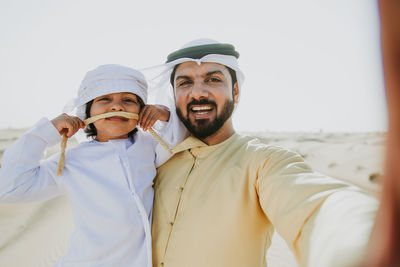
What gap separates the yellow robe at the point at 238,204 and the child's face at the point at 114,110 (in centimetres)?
45

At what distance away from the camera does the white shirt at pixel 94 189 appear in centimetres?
176

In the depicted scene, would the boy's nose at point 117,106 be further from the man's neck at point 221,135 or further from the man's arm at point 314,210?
the man's arm at point 314,210

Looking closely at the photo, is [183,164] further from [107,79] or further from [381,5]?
[381,5]

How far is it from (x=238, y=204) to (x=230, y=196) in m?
0.07

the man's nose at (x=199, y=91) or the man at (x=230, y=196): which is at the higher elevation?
the man's nose at (x=199, y=91)

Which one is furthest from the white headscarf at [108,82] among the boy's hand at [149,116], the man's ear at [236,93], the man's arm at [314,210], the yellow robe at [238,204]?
the man's arm at [314,210]

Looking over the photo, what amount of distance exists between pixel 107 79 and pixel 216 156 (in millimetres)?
1048

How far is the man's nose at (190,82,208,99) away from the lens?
2217 millimetres

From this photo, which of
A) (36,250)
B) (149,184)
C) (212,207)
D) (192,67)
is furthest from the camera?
(36,250)

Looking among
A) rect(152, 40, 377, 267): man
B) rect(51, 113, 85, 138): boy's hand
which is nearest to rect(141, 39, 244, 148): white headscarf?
rect(152, 40, 377, 267): man

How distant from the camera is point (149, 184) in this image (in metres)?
2.01

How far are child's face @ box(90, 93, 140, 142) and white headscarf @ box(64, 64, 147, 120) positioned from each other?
0.07 m

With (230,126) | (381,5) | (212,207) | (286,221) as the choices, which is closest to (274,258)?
(230,126)

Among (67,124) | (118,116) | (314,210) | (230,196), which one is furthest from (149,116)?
(314,210)
